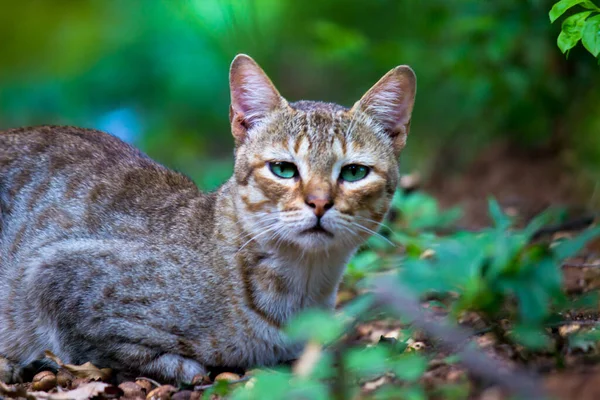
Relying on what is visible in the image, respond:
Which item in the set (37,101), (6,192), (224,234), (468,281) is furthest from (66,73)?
(468,281)

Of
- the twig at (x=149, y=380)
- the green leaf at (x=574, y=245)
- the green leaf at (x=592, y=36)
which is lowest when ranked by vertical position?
the twig at (x=149, y=380)

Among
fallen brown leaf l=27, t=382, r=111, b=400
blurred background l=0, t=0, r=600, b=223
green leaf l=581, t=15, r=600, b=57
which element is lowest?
fallen brown leaf l=27, t=382, r=111, b=400

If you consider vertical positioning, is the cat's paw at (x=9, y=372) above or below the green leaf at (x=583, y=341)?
above

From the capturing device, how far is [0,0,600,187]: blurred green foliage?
21.7 feet

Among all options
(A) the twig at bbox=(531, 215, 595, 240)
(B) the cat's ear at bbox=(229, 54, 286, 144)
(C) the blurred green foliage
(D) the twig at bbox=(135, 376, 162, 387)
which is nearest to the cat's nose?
(B) the cat's ear at bbox=(229, 54, 286, 144)

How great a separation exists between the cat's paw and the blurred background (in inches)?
115

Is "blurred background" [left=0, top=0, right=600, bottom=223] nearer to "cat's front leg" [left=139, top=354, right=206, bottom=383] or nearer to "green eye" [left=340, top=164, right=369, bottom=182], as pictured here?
"green eye" [left=340, top=164, right=369, bottom=182]

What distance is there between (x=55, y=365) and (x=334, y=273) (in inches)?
65.5

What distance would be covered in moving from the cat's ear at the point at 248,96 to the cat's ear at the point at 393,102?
0.50 meters

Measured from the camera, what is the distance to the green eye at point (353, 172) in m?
4.01

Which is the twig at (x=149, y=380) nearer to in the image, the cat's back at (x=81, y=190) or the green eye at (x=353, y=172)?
the cat's back at (x=81, y=190)

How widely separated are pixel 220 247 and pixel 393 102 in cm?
133

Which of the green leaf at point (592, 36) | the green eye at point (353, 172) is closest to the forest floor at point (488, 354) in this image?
the green eye at point (353, 172)

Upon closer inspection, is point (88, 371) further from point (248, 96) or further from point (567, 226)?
point (567, 226)
